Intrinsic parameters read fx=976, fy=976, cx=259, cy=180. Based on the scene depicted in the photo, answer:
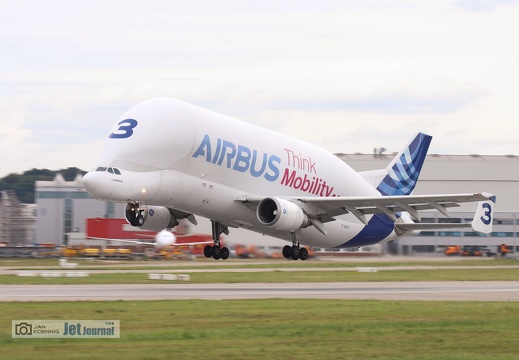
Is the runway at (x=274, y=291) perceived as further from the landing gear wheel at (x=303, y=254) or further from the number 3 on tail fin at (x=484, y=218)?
the number 3 on tail fin at (x=484, y=218)

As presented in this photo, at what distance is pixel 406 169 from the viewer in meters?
55.4

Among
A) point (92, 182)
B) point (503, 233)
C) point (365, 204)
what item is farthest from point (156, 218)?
point (503, 233)

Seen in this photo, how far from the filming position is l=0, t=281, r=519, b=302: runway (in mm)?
41969

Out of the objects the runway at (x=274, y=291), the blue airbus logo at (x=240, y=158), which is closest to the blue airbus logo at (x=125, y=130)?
the blue airbus logo at (x=240, y=158)

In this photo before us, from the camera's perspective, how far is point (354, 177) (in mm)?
50719

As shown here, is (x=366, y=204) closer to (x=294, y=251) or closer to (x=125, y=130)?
(x=294, y=251)

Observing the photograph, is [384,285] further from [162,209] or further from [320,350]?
[320,350]

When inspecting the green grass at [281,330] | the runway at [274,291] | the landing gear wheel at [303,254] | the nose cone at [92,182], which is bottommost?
the green grass at [281,330]

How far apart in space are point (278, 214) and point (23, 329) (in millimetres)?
17196

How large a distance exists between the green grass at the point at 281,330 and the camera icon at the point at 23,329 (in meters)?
0.39

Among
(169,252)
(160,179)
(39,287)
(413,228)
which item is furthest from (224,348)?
(169,252)

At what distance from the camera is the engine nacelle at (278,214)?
43375 millimetres

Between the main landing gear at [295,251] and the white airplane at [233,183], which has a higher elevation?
the white airplane at [233,183]

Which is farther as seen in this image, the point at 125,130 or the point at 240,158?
the point at 240,158
